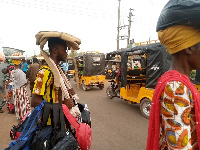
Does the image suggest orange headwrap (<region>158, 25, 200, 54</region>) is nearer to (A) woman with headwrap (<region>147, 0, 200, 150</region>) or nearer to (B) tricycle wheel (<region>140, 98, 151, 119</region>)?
(A) woman with headwrap (<region>147, 0, 200, 150</region>)

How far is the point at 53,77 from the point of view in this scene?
6.41 ft

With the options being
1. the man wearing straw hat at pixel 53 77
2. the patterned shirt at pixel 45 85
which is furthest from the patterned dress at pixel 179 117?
the patterned shirt at pixel 45 85


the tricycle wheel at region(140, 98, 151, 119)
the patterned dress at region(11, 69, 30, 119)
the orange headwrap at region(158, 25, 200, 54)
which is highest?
the orange headwrap at region(158, 25, 200, 54)

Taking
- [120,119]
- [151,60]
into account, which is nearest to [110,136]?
[120,119]

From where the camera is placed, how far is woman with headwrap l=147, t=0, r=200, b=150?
2.86ft

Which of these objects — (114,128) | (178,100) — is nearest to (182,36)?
(178,100)

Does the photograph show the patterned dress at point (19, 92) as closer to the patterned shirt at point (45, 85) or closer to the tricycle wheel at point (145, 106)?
the patterned shirt at point (45, 85)

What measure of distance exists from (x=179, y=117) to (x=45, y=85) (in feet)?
5.03

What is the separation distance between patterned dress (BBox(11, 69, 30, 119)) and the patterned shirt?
3.46 meters

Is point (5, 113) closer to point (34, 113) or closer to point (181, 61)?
point (34, 113)

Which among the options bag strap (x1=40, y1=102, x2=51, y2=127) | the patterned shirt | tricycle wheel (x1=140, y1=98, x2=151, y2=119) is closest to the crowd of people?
the patterned shirt

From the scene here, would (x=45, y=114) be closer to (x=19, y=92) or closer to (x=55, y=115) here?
(x=55, y=115)

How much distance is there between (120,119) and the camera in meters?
5.42

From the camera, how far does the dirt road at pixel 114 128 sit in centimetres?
375
